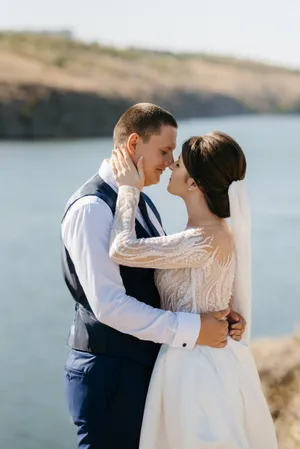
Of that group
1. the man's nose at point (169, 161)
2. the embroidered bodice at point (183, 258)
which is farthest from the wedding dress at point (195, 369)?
the man's nose at point (169, 161)

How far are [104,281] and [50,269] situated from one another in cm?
871

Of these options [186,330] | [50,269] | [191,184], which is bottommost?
[50,269]

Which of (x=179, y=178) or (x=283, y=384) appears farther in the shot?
(x=283, y=384)

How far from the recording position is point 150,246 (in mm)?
1896

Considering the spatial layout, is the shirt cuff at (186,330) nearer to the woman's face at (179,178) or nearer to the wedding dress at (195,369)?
the wedding dress at (195,369)

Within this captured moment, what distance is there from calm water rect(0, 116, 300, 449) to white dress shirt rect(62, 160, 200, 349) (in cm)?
382

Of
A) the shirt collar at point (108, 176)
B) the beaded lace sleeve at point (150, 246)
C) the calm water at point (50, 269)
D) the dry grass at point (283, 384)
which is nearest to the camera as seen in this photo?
the beaded lace sleeve at point (150, 246)

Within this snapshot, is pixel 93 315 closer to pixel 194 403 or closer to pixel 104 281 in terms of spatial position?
pixel 104 281

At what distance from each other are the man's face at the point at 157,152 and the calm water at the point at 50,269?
386cm

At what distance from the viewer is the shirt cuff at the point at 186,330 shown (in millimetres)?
1927

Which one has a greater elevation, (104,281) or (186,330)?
(104,281)

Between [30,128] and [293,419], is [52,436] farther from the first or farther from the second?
A: [30,128]

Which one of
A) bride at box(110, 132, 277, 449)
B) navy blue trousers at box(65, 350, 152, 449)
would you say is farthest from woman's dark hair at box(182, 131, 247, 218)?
navy blue trousers at box(65, 350, 152, 449)

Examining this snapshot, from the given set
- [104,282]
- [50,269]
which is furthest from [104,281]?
[50,269]
